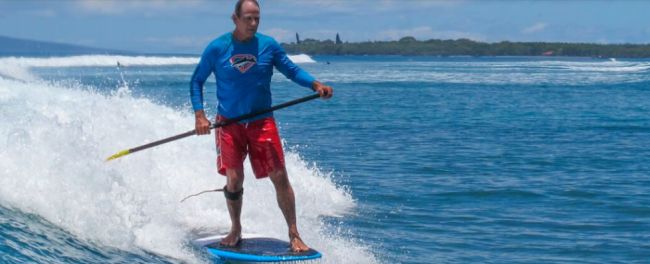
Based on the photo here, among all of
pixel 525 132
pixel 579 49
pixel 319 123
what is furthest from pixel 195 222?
pixel 579 49

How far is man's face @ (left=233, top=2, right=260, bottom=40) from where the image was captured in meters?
7.41

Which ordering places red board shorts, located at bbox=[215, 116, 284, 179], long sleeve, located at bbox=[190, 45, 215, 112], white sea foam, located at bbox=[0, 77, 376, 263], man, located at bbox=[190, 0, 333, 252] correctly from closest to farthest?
man, located at bbox=[190, 0, 333, 252]
long sleeve, located at bbox=[190, 45, 215, 112]
red board shorts, located at bbox=[215, 116, 284, 179]
white sea foam, located at bbox=[0, 77, 376, 263]

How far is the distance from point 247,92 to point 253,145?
0.44 meters

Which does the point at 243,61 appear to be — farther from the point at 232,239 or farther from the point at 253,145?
the point at 232,239

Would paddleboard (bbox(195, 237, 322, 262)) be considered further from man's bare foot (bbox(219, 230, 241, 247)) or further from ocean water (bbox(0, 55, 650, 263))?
ocean water (bbox(0, 55, 650, 263))

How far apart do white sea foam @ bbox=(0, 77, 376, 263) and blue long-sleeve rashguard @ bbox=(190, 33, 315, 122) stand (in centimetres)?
137

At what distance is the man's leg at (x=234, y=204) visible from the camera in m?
7.95

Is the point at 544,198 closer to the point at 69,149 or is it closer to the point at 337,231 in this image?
the point at 337,231

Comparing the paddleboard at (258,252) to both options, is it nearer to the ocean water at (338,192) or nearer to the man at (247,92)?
the man at (247,92)

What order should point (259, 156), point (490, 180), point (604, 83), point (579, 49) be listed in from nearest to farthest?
point (259, 156) < point (490, 180) < point (604, 83) < point (579, 49)

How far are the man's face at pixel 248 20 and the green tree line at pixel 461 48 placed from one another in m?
164

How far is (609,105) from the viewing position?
34125 millimetres

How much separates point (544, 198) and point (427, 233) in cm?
287

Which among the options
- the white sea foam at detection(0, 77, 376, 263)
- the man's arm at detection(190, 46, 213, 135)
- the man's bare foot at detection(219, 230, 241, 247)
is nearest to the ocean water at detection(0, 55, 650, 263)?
the white sea foam at detection(0, 77, 376, 263)
